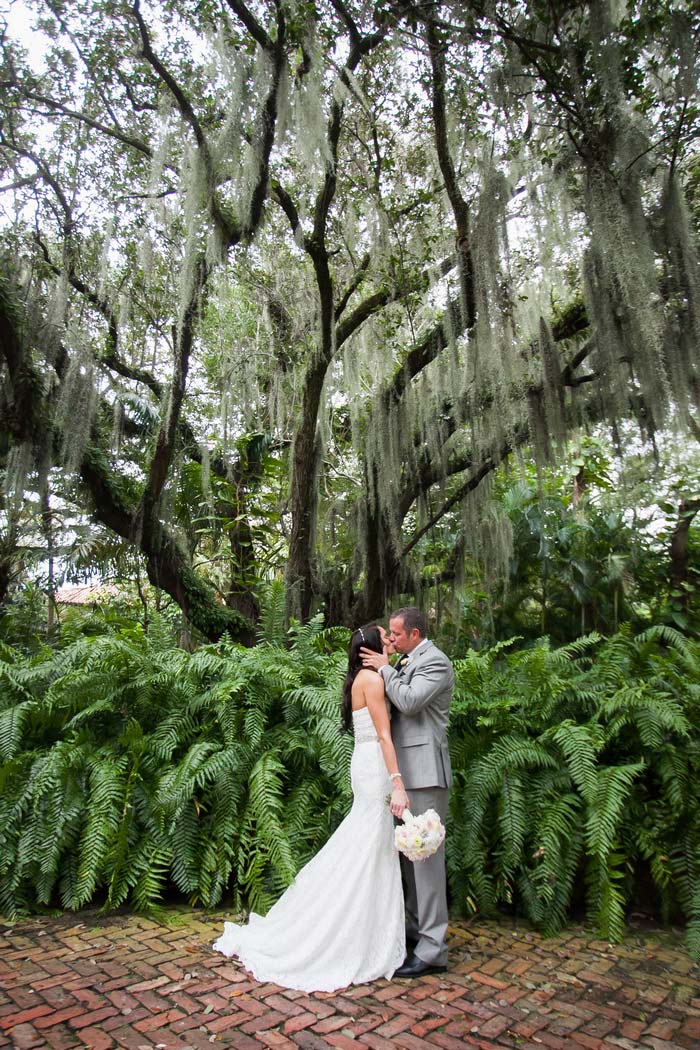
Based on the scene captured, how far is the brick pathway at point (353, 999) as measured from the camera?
2211 millimetres

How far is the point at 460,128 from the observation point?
5820 mm

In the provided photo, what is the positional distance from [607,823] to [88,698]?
2.60m

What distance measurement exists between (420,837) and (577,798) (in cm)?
90

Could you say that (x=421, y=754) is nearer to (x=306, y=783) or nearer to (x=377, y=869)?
(x=377, y=869)

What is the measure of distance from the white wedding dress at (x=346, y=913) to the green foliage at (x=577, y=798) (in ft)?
1.91

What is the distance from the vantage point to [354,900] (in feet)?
8.98

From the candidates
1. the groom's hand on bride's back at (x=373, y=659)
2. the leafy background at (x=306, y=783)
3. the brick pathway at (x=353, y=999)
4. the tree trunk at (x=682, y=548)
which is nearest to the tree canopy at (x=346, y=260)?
the tree trunk at (x=682, y=548)

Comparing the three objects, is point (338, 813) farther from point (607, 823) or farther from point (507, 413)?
point (507, 413)

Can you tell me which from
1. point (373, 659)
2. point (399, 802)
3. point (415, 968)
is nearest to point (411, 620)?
point (373, 659)

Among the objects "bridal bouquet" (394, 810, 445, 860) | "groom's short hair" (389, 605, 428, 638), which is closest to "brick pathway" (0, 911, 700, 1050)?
"bridal bouquet" (394, 810, 445, 860)

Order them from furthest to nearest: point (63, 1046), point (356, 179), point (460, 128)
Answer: point (356, 179) → point (460, 128) → point (63, 1046)

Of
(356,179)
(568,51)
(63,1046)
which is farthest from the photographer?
(356,179)

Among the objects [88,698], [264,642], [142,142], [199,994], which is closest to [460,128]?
[142,142]

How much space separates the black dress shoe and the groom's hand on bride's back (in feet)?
3.46
